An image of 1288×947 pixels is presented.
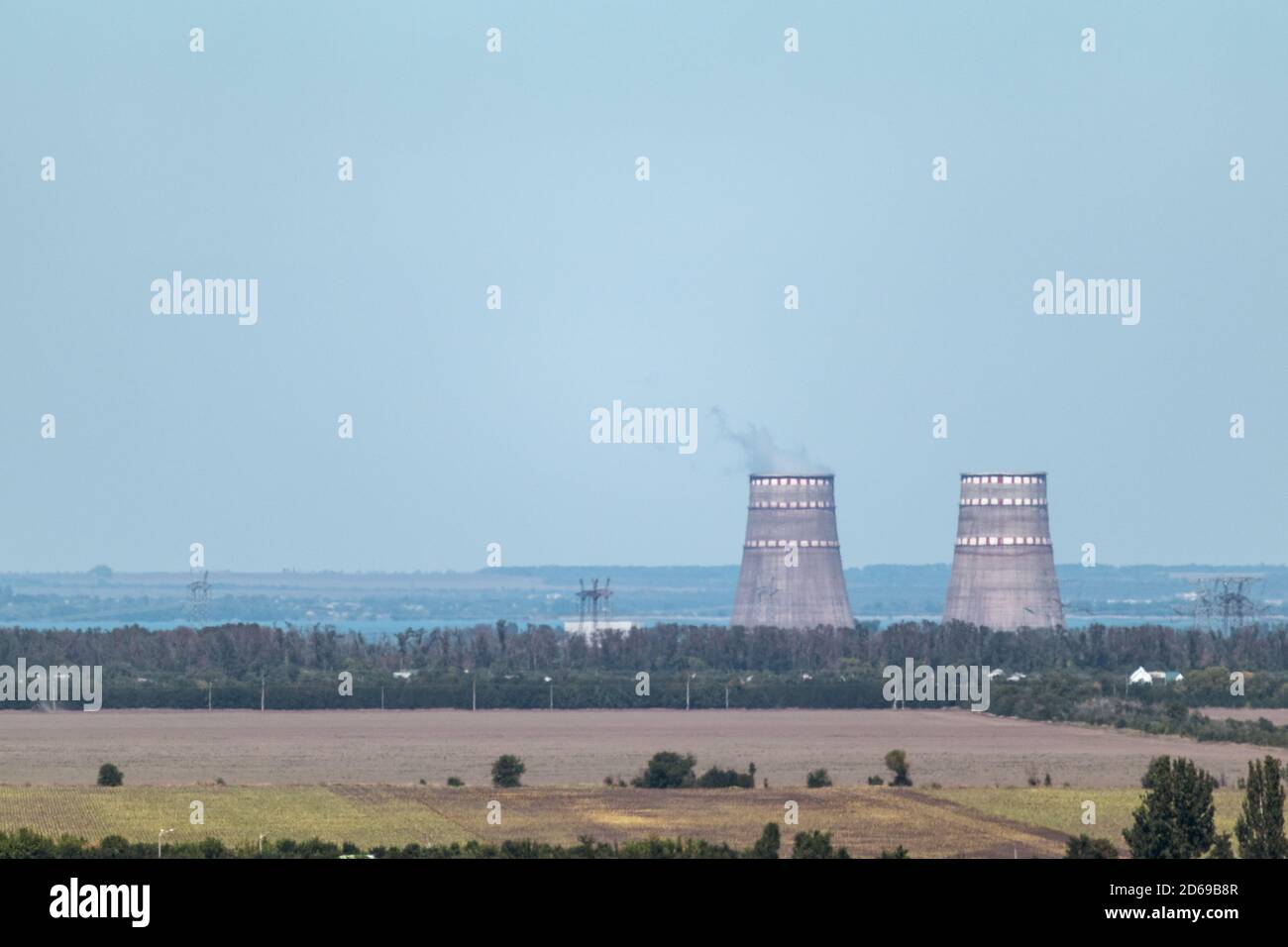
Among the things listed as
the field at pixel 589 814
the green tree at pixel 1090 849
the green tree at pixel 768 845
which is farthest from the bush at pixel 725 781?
the green tree at pixel 1090 849

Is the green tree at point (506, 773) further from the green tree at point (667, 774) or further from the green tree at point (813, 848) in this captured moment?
the green tree at point (813, 848)

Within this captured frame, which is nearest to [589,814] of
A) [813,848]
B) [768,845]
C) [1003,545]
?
[768,845]

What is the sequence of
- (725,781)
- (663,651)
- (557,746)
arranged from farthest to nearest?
1. (663,651)
2. (557,746)
3. (725,781)

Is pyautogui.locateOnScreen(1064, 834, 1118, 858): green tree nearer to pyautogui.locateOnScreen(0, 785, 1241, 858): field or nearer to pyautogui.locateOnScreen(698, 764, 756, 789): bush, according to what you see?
pyautogui.locateOnScreen(0, 785, 1241, 858): field

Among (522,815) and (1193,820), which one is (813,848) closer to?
(1193,820)

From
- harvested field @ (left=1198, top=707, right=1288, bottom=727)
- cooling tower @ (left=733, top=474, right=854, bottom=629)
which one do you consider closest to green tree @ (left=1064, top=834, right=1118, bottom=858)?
harvested field @ (left=1198, top=707, right=1288, bottom=727)
